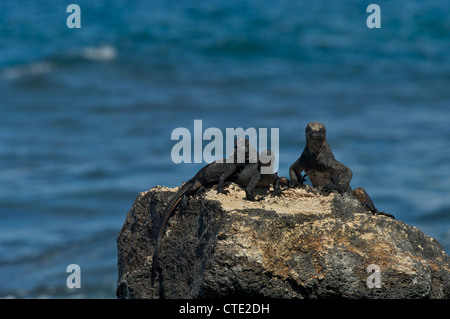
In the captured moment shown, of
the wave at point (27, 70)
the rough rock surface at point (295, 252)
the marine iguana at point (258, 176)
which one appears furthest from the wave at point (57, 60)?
the rough rock surface at point (295, 252)

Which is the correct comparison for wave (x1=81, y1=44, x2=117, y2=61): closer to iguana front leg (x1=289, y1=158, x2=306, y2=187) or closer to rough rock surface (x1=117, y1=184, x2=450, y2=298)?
iguana front leg (x1=289, y1=158, x2=306, y2=187)

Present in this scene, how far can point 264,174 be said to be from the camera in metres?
5.71

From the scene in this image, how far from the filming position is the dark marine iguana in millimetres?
5777

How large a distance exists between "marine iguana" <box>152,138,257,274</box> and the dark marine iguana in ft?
1.45

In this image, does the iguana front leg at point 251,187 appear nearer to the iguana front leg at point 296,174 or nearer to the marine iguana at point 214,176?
the marine iguana at point 214,176

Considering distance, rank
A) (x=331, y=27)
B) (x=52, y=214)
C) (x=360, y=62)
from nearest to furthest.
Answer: (x=52, y=214) → (x=360, y=62) → (x=331, y=27)

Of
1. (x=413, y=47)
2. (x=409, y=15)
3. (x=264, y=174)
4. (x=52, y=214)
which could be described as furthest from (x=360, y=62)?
(x=264, y=174)

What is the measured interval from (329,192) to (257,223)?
2.71ft

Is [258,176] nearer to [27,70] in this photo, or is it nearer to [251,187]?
[251,187]

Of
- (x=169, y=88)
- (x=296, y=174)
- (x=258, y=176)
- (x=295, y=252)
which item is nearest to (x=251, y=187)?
(x=258, y=176)

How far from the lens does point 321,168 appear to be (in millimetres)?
5969

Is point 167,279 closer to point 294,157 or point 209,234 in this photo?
point 209,234
